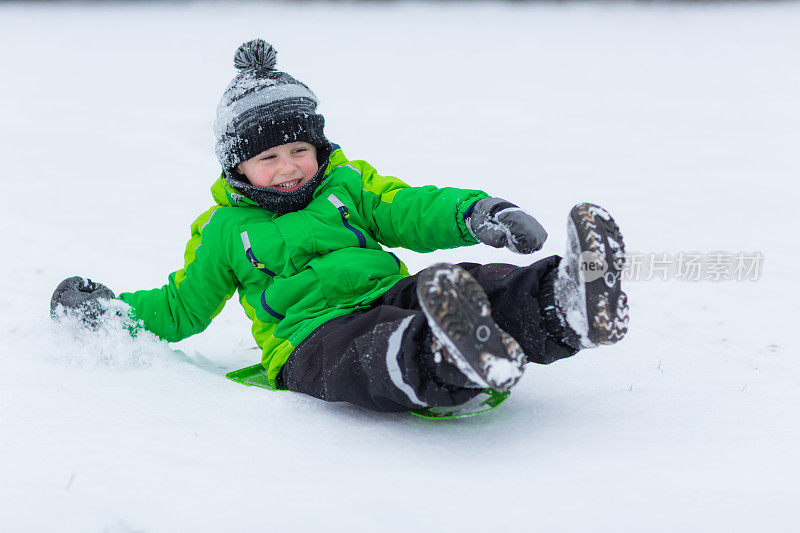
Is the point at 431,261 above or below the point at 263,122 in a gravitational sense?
below

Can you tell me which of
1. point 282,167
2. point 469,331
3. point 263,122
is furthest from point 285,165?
point 469,331

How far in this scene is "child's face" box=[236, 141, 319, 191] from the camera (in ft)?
6.66

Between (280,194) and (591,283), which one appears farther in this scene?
(280,194)

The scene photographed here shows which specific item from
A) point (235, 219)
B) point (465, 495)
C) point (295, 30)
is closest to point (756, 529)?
point (465, 495)

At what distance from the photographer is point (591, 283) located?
144 centimetres

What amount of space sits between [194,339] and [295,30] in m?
6.74

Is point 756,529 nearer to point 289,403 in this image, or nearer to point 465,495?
point 465,495

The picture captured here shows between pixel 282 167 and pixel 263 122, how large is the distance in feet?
0.42

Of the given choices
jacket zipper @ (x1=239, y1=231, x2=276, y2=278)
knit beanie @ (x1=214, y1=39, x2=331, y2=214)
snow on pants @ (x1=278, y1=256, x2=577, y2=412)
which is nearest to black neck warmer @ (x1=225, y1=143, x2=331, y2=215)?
knit beanie @ (x1=214, y1=39, x2=331, y2=214)

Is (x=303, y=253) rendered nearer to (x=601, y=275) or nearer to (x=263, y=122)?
(x=263, y=122)

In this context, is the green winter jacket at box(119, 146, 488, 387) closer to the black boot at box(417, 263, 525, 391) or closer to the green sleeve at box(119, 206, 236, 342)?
the green sleeve at box(119, 206, 236, 342)

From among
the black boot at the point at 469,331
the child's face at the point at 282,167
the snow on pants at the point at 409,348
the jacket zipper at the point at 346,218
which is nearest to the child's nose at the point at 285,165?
the child's face at the point at 282,167

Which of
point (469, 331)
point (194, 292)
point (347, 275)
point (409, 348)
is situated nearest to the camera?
point (469, 331)

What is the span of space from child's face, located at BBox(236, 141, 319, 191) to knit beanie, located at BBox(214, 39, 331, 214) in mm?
19
